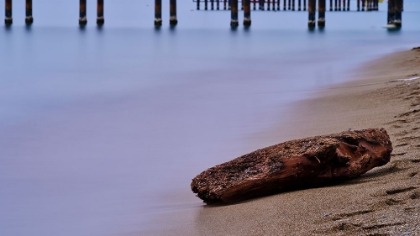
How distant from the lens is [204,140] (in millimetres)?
7527

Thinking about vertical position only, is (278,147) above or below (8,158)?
above

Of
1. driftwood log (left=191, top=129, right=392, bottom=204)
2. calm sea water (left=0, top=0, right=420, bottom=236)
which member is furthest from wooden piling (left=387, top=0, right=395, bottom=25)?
driftwood log (left=191, top=129, right=392, bottom=204)

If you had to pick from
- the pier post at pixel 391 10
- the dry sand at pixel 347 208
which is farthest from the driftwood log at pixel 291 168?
the pier post at pixel 391 10

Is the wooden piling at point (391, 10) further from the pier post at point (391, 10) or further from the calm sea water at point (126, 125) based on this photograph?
the calm sea water at point (126, 125)

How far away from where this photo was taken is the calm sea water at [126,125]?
16.6ft

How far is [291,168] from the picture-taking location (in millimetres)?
4535

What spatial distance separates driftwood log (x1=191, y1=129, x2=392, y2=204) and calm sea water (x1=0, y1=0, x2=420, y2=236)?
0.98ft

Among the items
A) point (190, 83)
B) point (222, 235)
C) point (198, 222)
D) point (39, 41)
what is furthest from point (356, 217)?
point (39, 41)

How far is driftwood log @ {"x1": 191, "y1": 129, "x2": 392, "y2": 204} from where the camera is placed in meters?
4.51

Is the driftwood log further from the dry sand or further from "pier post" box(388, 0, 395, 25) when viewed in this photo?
"pier post" box(388, 0, 395, 25)

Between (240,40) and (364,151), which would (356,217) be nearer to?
(364,151)

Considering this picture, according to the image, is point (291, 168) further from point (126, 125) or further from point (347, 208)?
point (126, 125)

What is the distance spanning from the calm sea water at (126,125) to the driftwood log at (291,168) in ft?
0.98

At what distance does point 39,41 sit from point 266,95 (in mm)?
18697
